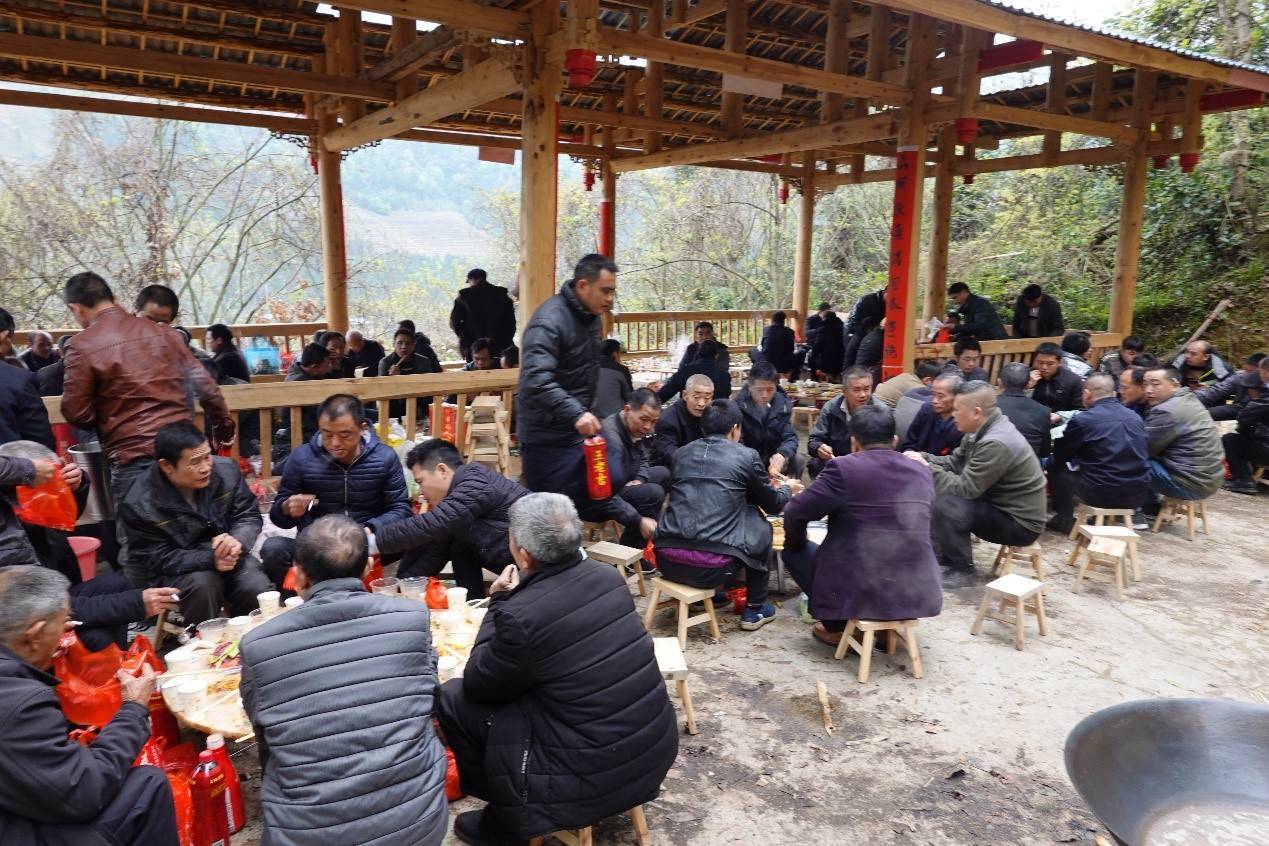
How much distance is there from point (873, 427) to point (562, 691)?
2.35 m

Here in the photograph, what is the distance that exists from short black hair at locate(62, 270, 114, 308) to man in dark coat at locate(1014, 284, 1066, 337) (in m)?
10.1

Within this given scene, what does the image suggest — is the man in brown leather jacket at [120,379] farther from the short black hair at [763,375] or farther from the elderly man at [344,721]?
the short black hair at [763,375]

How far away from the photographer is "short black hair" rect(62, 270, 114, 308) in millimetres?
4160

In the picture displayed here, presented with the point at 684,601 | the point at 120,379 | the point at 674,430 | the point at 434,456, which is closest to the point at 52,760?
the point at 434,456

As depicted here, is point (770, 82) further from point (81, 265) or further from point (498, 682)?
point (81, 265)

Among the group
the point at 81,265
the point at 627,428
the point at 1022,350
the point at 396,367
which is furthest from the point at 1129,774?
the point at 81,265

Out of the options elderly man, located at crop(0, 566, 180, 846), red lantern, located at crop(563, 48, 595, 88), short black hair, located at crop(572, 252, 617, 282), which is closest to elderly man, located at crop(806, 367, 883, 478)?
short black hair, located at crop(572, 252, 617, 282)

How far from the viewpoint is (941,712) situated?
3.92 meters

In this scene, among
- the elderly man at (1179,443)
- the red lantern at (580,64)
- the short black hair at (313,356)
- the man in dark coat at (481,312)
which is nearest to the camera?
the red lantern at (580,64)

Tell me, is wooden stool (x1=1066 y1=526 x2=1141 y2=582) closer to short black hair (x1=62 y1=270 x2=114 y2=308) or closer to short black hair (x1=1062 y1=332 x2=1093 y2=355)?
short black hair (x1=1062 y1=332 x2=1093 y2=355)

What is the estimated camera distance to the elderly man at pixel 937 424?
5891mm

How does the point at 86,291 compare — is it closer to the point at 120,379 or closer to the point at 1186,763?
the point at 120,379

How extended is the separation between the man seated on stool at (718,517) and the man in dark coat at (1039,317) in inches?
287

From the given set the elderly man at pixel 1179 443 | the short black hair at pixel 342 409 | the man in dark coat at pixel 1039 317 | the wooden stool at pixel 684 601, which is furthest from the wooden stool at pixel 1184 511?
the short black hair at pixel 342 409
